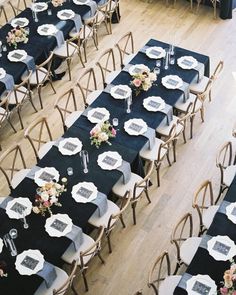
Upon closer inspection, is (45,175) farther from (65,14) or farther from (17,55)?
(65,14)

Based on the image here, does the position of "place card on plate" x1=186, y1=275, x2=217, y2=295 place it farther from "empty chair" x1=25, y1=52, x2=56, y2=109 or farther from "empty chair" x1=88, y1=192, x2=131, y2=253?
"empty chair" x1=25, y1=52, x2=56, y2=109

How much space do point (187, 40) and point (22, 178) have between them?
15.5ft

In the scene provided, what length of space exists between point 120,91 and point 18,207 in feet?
8.12

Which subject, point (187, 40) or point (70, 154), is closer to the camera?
point (70, 154)

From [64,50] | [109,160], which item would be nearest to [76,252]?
[109,160]

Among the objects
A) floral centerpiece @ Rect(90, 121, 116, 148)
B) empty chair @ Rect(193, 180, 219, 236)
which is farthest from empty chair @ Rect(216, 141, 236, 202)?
floral centerpiece @ Rect(90, 121, 116, 148)

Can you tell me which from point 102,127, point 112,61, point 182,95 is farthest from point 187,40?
point 102,127

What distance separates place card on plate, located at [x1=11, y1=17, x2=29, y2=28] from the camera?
31.2 ft

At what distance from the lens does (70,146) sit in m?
7.27

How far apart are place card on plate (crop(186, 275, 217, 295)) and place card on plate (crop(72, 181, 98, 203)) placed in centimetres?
165

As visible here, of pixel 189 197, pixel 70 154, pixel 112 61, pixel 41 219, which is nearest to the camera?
pixel 41 219

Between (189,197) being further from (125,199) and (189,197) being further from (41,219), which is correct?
(41,219)

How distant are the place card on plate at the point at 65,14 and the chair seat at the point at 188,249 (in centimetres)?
495

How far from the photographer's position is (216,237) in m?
6.17
